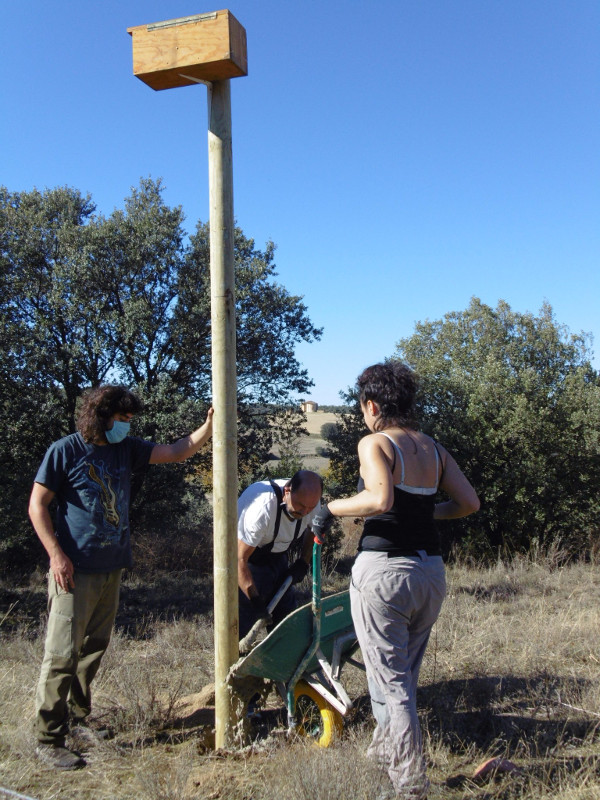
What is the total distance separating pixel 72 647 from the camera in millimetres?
3277

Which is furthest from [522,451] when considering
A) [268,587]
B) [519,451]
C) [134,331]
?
[268,587]

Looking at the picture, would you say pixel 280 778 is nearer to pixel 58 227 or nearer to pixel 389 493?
pixel 389 493

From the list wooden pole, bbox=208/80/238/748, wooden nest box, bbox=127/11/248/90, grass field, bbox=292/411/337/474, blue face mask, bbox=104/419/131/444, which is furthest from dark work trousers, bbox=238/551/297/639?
grass field, bbox=292/411/337/474

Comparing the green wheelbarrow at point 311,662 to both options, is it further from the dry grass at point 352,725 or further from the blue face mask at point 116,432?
the blue face mask at point 116,432

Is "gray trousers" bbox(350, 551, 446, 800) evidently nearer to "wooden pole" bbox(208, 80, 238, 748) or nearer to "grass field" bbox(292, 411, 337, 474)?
"wooden pole" bbox(208, 80, 238, 748)

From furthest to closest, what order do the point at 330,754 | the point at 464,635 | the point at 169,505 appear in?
the point at 169,505 < the point at 464,635 < the point at 330,754

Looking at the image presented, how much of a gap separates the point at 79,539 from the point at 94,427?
0.58 metres

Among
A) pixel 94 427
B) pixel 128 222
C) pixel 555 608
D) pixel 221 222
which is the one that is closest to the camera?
pixel 221 222

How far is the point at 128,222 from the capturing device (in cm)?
1194

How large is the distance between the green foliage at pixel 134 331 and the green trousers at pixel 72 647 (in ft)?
25.0

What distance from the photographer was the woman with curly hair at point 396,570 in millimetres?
2680

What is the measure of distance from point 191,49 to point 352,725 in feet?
11.3

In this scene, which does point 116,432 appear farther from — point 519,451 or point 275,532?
point 519,451

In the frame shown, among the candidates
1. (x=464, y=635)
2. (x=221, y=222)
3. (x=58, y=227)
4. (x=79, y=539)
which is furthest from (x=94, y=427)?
(x=58, y=227)
